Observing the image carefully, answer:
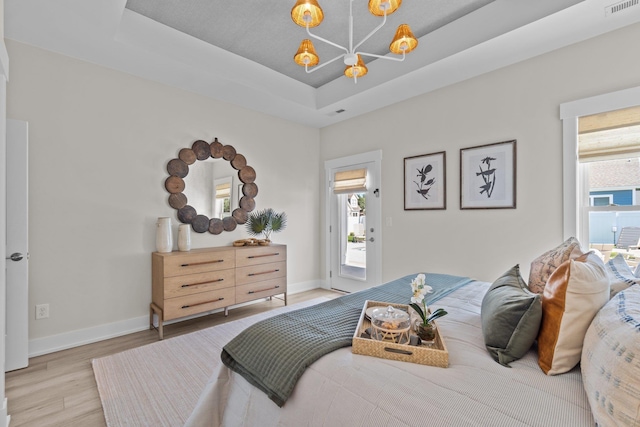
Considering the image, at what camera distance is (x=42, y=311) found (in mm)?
2633

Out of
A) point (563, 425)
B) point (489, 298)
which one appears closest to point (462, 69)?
point (489, 298)

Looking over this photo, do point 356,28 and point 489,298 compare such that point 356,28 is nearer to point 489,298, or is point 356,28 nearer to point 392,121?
point 392,121

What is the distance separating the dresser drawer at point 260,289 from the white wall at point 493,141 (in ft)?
4.58

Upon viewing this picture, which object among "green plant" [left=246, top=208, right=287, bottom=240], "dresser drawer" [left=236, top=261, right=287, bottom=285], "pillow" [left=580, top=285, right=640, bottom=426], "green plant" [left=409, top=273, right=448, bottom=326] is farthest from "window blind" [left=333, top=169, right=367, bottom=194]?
"pillow" [left=580, top=285, right=640, bottom=426]

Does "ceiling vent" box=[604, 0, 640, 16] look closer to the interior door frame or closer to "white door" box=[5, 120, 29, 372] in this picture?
the interior door frame

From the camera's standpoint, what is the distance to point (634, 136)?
7.73 ft

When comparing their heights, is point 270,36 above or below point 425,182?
above

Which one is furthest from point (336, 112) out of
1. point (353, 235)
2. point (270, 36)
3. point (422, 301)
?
point (422, 301)

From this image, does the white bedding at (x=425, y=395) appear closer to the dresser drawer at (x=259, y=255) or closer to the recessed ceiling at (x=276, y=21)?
the dresser drawer at (x=259, y=255)

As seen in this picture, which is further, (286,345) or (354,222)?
(354,222)

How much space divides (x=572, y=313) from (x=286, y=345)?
1065 mm

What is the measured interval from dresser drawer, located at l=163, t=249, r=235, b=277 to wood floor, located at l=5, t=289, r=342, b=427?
0.66 meters

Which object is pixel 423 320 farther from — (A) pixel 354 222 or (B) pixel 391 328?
(A) pixel 354 222

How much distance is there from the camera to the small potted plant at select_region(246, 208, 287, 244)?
396 cm
